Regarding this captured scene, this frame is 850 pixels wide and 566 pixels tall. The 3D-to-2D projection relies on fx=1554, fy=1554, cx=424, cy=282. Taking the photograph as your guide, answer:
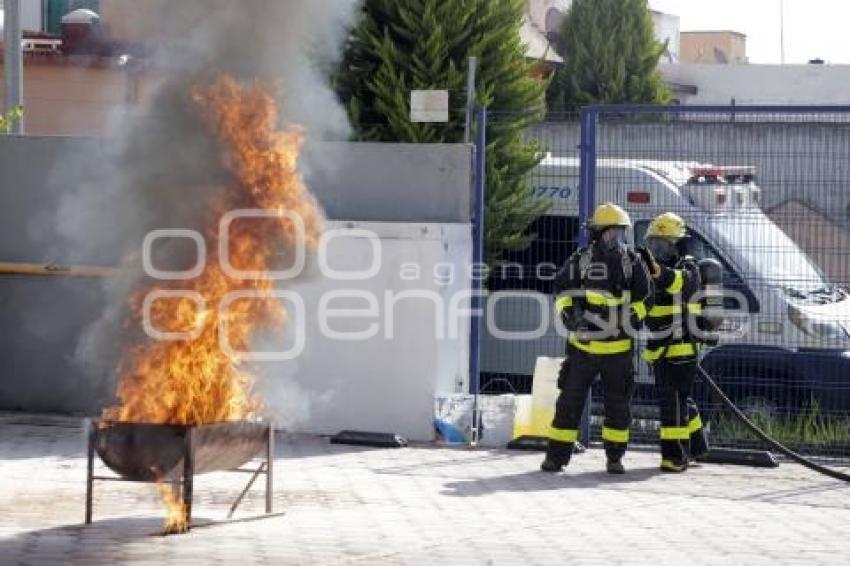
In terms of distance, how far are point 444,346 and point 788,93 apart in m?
23.9

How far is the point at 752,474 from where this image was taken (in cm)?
1161

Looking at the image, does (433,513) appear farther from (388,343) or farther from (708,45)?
(708,45)

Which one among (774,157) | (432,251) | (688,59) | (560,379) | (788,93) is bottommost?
(560,379)

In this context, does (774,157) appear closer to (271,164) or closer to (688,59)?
(271,164)

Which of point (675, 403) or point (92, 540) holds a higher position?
point (675, 403)

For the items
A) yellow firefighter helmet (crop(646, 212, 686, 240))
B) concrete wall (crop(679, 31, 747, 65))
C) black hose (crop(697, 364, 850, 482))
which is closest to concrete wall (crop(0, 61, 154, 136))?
yellow firefighter helmet (crop(646, 212, 686, 240))

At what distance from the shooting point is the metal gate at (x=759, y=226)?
11.9m

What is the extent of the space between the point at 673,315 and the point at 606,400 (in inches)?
33.0

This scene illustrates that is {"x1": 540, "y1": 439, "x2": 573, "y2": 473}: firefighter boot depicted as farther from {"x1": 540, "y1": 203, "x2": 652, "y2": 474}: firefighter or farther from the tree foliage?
→ the tree foliage

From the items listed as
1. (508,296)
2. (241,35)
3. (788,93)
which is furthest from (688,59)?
(241,35)

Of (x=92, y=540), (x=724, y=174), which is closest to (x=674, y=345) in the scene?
(x=724, y=174)

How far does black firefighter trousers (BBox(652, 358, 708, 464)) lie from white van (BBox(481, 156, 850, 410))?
920mm

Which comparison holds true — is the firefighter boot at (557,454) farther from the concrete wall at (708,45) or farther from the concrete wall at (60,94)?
the concrete wall at (708,45)

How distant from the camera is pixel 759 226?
12.3 m
